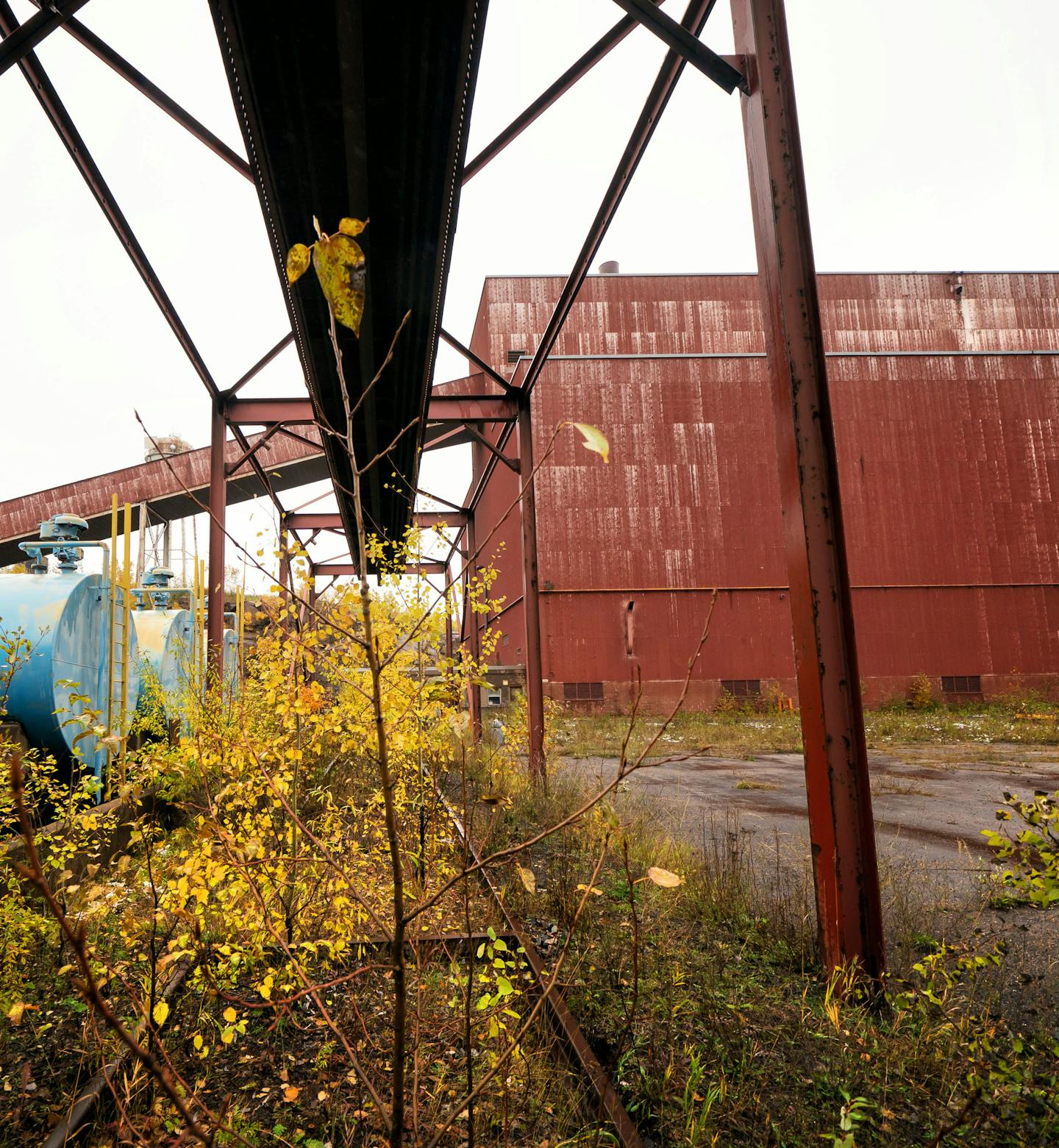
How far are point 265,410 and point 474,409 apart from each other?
2.41m

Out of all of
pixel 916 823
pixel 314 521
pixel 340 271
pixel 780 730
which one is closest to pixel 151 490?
pixel 314 521

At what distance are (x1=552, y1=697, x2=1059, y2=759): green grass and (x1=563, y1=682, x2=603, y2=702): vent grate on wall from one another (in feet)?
1.40

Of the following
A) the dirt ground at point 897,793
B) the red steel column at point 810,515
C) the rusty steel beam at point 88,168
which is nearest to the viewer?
the red steel column at point 810,515

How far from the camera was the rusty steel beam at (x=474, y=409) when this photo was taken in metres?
8.88

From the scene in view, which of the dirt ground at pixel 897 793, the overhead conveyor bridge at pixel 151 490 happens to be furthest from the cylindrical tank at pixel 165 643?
the overhead conveyor bridge at pixel 151 490

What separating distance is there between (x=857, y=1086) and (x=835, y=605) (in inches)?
64.5

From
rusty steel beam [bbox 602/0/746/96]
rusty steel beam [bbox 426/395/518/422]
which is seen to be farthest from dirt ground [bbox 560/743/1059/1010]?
rusty steel beam [bbox 426/395/518/422]

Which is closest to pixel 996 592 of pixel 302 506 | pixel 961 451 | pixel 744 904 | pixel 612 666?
pixel 961 451

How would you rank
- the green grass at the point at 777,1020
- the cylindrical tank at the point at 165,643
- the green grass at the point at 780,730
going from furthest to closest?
1. the green grass at the point at 780,730
2. the cylindrical tank at the point at 165,643
3. the green grass at the point at 777,1020

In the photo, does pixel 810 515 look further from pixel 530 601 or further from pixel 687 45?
pixel 530 601

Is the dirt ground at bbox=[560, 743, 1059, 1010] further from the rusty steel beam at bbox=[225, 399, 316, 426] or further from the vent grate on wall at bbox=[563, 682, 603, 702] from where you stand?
the vent grate on wall at bbox=[563, 682, 603, 702]

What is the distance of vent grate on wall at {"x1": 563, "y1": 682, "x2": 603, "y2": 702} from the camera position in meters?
18.1

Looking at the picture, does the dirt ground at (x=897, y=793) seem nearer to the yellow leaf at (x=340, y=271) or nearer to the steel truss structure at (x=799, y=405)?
the steel truss structure at (x=799, y=405)

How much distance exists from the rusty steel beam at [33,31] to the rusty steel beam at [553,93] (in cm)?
215
